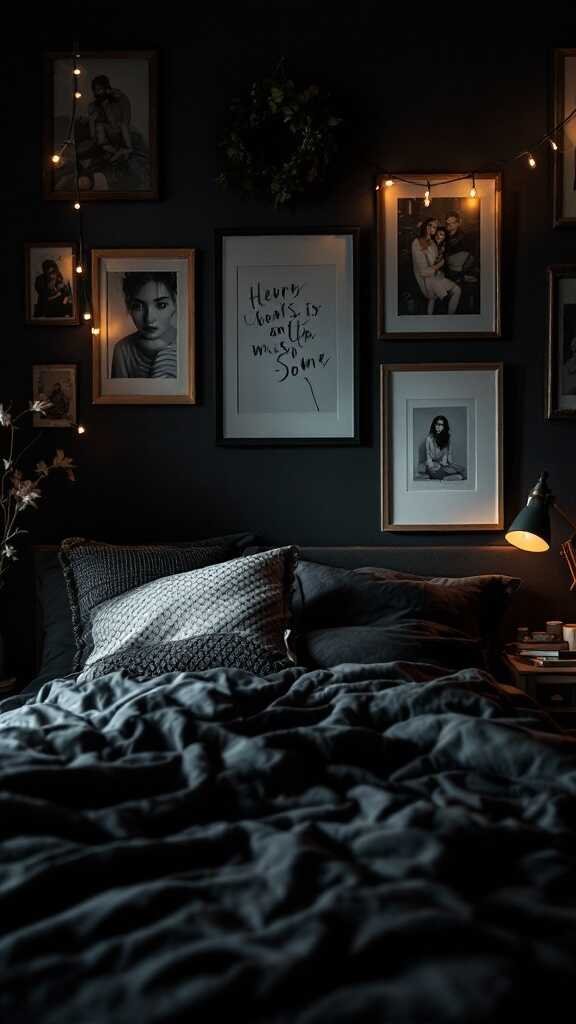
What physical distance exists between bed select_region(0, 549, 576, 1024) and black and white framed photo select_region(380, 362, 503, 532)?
1.14 m

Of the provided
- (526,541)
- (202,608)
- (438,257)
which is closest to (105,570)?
(202,608)

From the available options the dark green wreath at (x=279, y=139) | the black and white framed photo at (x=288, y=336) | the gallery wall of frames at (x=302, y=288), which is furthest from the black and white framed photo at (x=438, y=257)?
the dark green wreath at (x=279, y=139)

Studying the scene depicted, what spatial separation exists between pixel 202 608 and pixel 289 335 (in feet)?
3.97

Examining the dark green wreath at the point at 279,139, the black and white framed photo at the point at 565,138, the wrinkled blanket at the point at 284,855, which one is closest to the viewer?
the wrinkled blanket at the point at 284,855

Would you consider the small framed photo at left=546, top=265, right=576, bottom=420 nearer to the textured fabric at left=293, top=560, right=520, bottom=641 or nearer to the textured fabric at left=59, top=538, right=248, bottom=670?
the textured fabric at left=293, top=560, right=520, bottom=641

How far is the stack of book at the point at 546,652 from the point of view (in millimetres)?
2887

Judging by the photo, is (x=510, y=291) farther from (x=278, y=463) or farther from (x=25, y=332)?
(x=25, y=332)

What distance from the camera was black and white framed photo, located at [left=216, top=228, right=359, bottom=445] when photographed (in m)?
3.29

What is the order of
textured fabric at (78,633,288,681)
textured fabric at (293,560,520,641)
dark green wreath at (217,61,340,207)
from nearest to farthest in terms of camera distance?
textured fabric at (78,633,288,681) → textured fabric at (293,560,520,641) → dark green wreath at (217,61,340,207)

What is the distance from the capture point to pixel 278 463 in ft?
10.9

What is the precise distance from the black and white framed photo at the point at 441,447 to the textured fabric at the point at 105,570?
79 cm

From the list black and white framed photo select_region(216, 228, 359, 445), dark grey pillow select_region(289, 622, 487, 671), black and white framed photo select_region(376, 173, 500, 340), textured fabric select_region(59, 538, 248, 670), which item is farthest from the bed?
black and white framed photo select_region(376, 173, 500, 340)

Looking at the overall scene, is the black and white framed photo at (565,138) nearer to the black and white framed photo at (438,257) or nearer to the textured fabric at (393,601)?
the black and white framed photo at (438,257)

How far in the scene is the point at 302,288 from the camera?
3293mm
